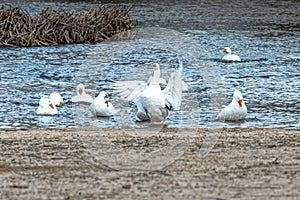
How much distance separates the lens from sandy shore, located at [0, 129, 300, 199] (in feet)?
17.9

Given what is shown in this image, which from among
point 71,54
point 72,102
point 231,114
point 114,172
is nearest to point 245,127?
point 231,114

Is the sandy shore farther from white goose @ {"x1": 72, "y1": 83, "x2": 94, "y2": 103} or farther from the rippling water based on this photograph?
white goose @ {"x1": 72, "y1": 83, "x2": 94, "y2": 103}

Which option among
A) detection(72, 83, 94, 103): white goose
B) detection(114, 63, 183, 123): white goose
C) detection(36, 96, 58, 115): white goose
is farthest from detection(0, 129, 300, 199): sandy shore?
detection(72, 83, 94, 103): white goose

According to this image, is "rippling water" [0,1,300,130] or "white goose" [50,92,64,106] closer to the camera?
"rippling water" [0,1,300,130]

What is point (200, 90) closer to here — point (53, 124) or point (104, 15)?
point (53, 124)

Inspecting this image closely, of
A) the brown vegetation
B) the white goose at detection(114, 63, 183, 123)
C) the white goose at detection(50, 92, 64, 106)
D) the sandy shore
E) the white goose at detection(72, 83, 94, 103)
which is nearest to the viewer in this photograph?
the sandy shore

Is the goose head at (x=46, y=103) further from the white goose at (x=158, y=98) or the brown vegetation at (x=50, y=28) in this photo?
the brown vegetation at (x=50, y=28)

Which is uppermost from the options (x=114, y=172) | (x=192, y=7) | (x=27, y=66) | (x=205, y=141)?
(x=192, y=7)

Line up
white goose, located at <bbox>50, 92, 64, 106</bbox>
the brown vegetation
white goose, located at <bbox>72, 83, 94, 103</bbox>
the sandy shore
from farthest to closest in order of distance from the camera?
1. the brown vegetation
2. white goose, located at <bbox>72, 83, 94, 103</bbox>
3. white goose, located at <bbox>50, 92, 64, 106</bbox>
4. the sandy shore

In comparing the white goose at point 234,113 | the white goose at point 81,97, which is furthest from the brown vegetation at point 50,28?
the white goose at point 234,113

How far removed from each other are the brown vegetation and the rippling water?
1.58ft

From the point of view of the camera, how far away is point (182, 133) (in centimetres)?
957

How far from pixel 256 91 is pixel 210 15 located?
16.6m

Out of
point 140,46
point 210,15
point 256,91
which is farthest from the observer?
point 210,15
